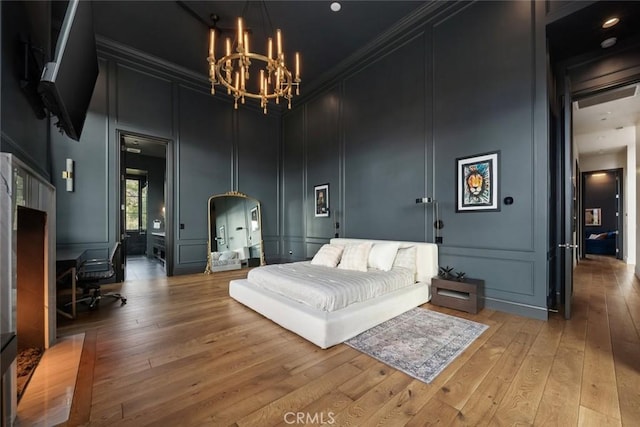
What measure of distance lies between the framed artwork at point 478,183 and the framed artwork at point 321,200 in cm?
278

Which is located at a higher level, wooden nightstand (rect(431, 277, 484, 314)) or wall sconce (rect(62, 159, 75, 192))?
wall sconce (rect(62, 159, 75, 192))

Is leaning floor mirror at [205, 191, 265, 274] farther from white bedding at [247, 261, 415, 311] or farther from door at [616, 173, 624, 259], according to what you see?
door at [616, 173, 624, 259]

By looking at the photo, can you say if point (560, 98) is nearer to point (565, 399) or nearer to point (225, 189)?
point (565, 399)

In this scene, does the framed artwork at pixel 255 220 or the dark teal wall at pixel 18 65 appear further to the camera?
the framed artwork at pixel 255 220

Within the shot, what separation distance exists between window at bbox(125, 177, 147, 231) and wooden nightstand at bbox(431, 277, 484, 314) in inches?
386

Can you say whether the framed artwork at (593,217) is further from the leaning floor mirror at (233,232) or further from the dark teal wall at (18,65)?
the dark teal wall at (18,65)

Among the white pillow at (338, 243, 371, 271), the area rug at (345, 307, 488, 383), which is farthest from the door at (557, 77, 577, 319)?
the white pillow at (338, 243, 371, 271)

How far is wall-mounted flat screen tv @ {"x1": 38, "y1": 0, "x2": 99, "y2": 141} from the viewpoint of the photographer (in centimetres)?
206

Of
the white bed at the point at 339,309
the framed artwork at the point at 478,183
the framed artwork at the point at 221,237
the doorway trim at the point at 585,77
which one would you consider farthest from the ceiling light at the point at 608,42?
the framed artwork at the point at 221,237

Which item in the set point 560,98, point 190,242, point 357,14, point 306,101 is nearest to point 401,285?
point 560,98

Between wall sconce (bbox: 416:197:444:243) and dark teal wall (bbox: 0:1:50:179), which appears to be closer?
dark teal wall (bbox: 0:1:50:179)

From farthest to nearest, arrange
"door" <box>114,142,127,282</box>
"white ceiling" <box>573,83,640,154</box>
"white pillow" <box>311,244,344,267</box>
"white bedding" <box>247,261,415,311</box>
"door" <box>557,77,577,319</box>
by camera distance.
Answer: "white ceiling" <box>573,83,640,154</box> → "door" <box>114,142,127,282</box> → "white pillow" <box>311,244,344,267</box> → "door" <box>557,77,577,319</box> → "white bedding" <box>247,261,415,311</box>

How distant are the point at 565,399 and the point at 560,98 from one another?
3.72 m

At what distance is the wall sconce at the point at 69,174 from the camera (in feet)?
14.1
